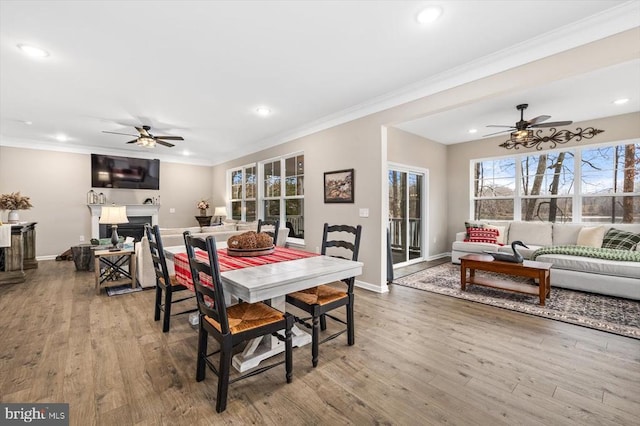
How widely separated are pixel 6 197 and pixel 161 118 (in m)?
3.05

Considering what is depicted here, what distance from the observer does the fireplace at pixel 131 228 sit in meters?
6.78

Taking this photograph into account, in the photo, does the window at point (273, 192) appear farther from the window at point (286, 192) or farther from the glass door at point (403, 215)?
the glass door at point (403, 215)

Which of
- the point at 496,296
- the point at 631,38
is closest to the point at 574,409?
the point at 496,296

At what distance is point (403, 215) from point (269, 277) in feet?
14.3

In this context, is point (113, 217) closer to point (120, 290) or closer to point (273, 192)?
point (120, 290)

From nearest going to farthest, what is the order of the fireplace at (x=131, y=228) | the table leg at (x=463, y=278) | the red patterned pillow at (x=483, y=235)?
1. the table leg at (x=463, y=278)
2. the red patterned pillow at (x=483, y=235)
3. the fireplace at (x=131, y=228)

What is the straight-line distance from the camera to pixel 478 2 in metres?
2.05

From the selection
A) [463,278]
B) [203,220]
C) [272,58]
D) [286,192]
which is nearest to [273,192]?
[286,192]

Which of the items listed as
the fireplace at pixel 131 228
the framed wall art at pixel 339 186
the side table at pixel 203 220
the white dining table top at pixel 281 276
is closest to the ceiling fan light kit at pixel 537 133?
the framed wall art at pixel 339 186

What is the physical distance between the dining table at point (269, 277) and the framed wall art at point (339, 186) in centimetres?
193

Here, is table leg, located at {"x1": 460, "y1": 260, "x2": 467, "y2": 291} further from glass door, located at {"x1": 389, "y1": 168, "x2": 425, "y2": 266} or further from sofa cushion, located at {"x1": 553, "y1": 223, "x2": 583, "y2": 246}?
sofa cushion, located at {"x1": 553, "y1": 223, "x2": 583, "y2": 246}

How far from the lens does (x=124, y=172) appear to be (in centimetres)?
710

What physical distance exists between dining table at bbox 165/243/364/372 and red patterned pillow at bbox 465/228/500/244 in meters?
4.30

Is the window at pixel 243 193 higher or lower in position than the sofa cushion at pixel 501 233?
higher
